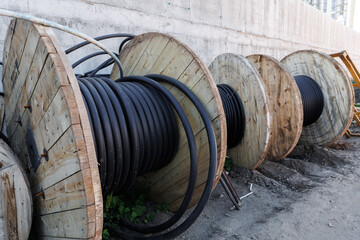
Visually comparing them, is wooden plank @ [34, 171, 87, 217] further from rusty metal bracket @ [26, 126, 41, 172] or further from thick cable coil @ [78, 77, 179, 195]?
thick cable coil @ [78, 77, 179, 195]

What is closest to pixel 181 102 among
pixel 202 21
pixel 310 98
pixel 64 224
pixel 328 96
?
pixel 64 224

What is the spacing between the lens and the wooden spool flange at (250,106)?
2.72 m

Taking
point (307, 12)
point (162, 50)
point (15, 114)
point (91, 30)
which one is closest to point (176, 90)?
point (162, 50)

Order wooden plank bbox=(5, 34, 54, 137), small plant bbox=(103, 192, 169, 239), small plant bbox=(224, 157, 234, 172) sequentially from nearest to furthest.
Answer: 1. wooden plank bbox=(5, 34, 54, 137)
2. small plant bbox=(103, 192, 169, 239)
3. small plant bbox=(224, 157, 234, 172)

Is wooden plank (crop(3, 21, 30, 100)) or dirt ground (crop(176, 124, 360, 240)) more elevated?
wooden plank (crop(3, 21, 30, 100))

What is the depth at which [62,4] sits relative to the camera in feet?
9.29

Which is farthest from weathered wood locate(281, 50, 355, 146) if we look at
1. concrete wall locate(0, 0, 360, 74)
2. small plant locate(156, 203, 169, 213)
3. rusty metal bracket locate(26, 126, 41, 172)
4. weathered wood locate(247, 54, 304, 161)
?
rusty metal bracket locate(26, 126, 41, 172)

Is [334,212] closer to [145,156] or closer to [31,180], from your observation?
[145,156]

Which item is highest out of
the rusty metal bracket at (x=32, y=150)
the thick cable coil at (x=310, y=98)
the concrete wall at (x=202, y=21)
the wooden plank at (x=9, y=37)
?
the concrete wall at (x=202, y=21)

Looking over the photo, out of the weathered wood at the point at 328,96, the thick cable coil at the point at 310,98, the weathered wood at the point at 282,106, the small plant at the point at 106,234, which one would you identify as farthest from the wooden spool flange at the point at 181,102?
the weathered wood at the point at 328,96

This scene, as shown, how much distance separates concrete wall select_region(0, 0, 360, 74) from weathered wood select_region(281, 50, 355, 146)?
5.11 feet

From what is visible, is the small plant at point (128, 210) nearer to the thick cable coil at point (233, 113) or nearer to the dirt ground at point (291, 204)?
the dirt ground at point (291, 204)

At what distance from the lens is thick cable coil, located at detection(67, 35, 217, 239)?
1.62m

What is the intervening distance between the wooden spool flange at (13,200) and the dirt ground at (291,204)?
1.05 metres
